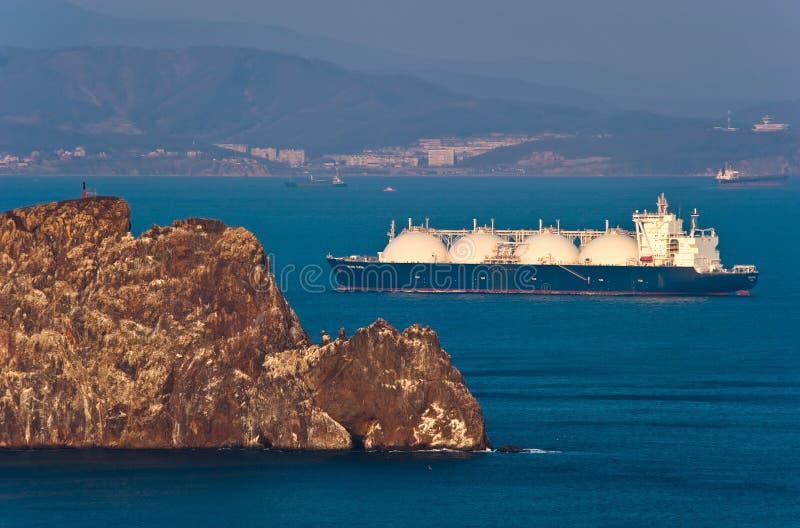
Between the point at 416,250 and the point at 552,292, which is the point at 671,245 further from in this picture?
the point at 416,250

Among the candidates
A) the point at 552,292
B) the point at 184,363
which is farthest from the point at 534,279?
the point at 184,363

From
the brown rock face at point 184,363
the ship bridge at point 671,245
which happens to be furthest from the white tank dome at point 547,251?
the brown rock face at point 184,363

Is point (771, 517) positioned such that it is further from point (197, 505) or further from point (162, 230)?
point (162, 230)

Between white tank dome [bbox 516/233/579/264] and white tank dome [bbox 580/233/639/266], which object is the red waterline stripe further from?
white tank dome [bbox 516/233/579/264]

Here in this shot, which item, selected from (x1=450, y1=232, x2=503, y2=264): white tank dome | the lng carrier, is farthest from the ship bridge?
(x1=450, y1=232, x2=503, y2=264): white tank dome

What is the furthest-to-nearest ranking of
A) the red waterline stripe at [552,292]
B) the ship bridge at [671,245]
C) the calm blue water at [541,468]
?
the ship bridge at [671,245]
the red waterline stripe at [552,292]
the calm blue water at [541,468]

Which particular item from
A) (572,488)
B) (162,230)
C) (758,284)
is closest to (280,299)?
(162,230)

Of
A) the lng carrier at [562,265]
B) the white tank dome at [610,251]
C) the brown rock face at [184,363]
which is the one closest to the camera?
the brown rock face at [184,363]

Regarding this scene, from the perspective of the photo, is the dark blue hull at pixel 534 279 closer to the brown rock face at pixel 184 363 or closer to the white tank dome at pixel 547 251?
the white tank dome at pixel 547 251
